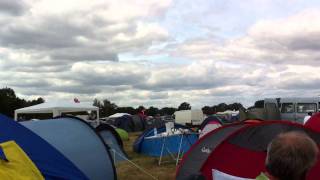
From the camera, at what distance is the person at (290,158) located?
7.97 ft

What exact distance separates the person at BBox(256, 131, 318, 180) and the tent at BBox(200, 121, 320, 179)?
405cm

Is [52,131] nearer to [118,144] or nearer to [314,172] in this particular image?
[314,172]

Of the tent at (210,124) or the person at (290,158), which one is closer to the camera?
the person at (290,158)

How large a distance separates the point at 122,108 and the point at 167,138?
7347 cm

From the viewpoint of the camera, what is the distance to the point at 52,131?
7.62 metres

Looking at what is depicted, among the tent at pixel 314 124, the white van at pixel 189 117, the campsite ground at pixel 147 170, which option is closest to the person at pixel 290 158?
the tent at pixel 314 124

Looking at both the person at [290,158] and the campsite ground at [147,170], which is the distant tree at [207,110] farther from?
the person at [290,158]

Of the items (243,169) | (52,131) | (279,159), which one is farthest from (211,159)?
(279,159)

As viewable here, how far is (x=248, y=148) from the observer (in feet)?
22.0

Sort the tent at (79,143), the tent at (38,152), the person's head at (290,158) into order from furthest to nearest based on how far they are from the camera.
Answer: the tent at (79,143) < the tent at (38,152) < the person's head at (290,158)

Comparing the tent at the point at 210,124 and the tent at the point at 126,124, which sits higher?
the tent at the point at 210,124

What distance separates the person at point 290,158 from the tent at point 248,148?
4055 mm

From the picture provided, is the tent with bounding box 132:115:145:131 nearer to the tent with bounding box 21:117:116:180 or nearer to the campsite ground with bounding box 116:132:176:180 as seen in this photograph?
the campsite ground with bounding box 116:132:176:180

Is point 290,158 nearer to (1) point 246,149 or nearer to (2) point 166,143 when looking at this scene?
(1) point 246,149
